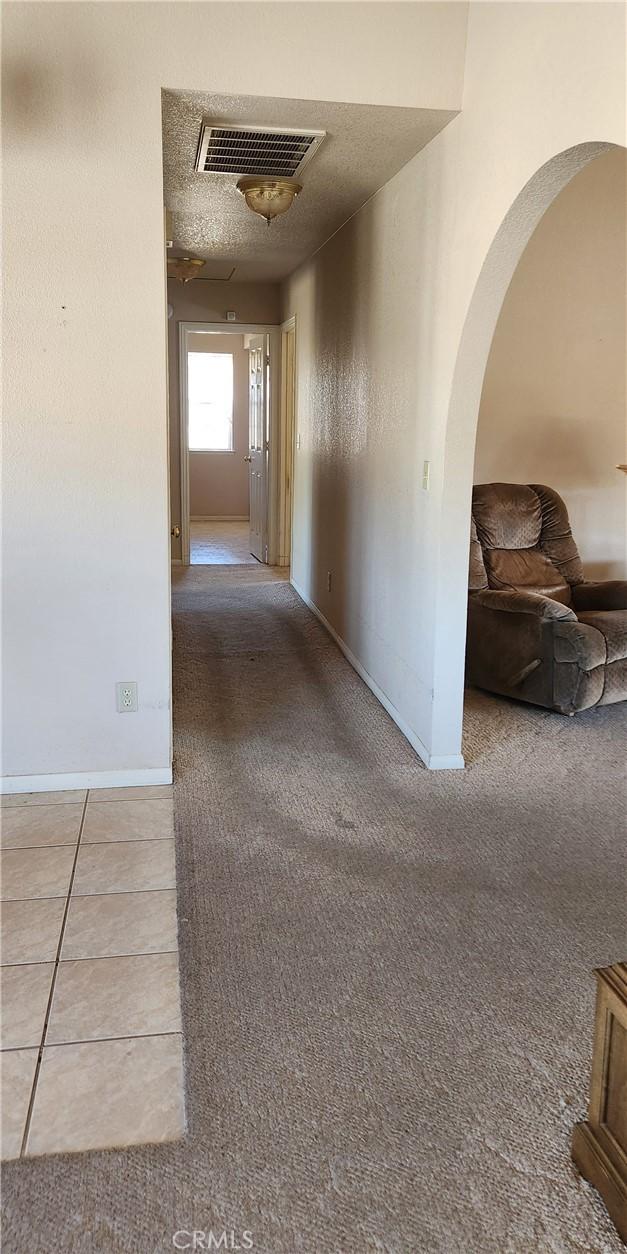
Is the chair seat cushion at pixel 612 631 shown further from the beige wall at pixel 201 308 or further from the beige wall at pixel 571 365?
the beige wall at pixel 201 308

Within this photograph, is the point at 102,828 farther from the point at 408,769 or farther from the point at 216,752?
the point at 408,769

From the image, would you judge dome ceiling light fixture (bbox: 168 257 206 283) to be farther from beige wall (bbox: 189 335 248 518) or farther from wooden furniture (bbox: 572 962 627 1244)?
wooden furniture (bbox: 572 962 627 1244)

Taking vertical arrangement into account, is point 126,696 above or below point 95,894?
above

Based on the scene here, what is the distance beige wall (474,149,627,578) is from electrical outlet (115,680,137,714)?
9.11ft

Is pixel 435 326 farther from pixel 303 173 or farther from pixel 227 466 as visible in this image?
pixel 227 466

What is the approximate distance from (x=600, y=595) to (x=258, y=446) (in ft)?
14.4

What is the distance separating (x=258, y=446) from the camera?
8.38 m

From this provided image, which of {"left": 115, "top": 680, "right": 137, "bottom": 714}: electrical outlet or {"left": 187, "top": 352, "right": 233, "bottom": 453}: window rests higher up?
{"left": 187, "top": 352, "right": 233, "bottom": 453}: window

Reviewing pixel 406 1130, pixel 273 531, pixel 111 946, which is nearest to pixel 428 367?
pixel 111 946

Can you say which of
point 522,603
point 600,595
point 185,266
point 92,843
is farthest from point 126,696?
point 185,266

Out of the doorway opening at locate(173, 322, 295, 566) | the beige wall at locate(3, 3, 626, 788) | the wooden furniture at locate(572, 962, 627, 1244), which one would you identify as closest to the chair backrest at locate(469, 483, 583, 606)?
the beige wall at locate(3, 3, 626, 788)

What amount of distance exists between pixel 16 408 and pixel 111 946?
5.75 ft

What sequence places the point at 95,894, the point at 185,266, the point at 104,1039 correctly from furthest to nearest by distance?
the point at 185,266 < the point at 95,894 < the point at 104,1039

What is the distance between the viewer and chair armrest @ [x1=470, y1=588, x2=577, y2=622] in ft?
13.5
